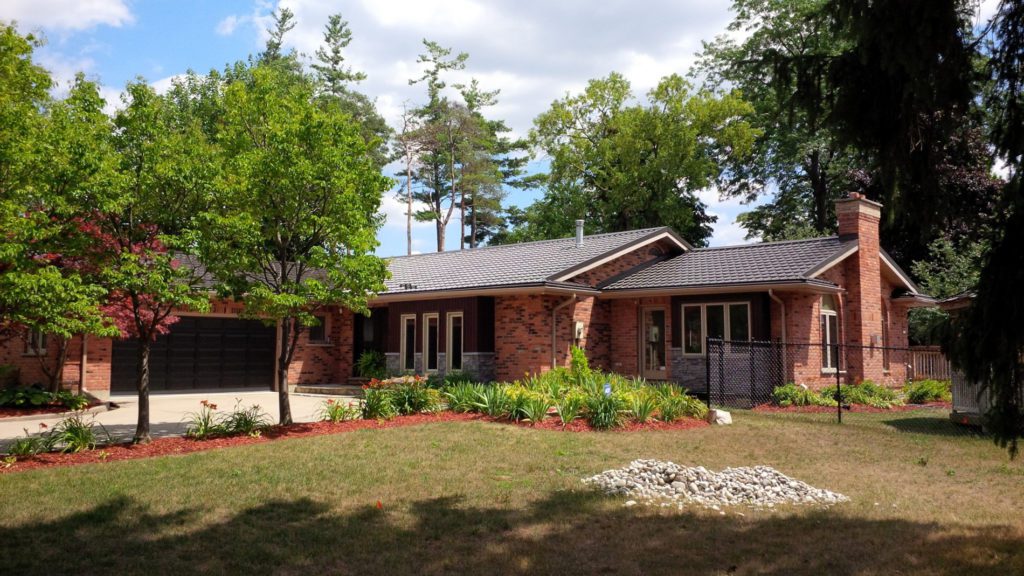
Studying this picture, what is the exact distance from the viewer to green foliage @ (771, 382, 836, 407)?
1609cm

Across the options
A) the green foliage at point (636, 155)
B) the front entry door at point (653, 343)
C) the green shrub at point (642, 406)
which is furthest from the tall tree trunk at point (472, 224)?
the green shrub at point (642, 406)

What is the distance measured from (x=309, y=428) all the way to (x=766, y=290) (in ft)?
36.2

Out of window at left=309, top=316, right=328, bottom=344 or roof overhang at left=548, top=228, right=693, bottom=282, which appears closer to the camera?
roof overhang at left=548, top=228, right=693, bottom=282

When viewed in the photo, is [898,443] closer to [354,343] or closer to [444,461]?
[444,461]

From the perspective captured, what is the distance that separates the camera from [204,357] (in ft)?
69.2

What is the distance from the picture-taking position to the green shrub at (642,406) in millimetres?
12836

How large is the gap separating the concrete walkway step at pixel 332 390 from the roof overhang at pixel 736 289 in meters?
7.97

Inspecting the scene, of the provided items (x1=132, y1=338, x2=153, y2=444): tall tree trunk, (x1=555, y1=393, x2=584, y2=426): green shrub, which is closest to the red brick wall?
(x1=132, y1=338, x2=153, y2=444): tall tree trunk

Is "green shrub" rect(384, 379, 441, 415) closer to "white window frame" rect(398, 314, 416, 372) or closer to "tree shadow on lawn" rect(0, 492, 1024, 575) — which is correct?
"white window frame" rect(398, 314, 416, 372)

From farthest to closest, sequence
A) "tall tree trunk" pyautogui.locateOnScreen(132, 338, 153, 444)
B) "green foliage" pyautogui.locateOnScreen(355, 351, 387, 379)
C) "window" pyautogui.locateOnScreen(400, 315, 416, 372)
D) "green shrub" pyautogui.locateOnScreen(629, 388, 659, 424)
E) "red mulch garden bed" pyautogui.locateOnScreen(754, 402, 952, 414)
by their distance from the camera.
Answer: "green foliage" pyautogui.locateOnScreen(355, 351, 387, 379)
"window" pyautogui.locateOnScreen(400, 315, 416, 372)
"red mulch garden bed" pyautogui.locateOnScreen(754, 402, 952, 414)
"green shrub" pyautogui.locateOnScreen(629, 388, 659, 424)
"tall tree trunk" pyautogui.locateOnScreen(132, 338, 153, 444)

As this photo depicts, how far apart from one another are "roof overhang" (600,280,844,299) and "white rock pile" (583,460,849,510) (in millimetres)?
8905

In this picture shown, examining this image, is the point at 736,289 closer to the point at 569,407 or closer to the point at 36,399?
the point at 569,407

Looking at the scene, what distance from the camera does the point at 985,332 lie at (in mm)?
5348

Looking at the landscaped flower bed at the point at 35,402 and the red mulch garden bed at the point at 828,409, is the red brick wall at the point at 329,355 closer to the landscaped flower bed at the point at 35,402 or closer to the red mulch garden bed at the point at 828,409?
the landscaped flower bed at the point at 35,402
